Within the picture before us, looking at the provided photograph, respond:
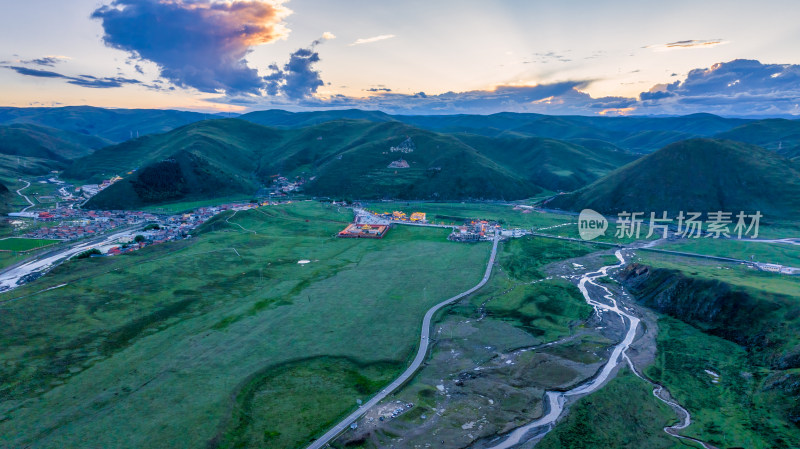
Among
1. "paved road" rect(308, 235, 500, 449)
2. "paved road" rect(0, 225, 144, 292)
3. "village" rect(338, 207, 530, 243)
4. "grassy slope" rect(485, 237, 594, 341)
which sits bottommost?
"paved road" rect(0, 225, 144, 292)

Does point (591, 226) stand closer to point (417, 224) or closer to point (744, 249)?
point (744, 249)

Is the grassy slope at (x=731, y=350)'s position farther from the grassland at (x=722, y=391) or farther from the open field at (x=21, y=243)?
the open field at (x=21, y=243)

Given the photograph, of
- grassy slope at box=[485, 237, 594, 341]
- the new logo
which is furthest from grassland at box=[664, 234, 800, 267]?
grassy slope at box=[485, 237, 594, 341]

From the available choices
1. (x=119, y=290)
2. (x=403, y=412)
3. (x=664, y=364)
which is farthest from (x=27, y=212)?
(x=664, y=364)

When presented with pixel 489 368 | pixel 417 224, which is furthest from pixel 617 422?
pixel 417 224

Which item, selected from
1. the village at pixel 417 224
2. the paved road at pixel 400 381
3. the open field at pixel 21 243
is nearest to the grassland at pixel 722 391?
the paved road at pixel 400 381

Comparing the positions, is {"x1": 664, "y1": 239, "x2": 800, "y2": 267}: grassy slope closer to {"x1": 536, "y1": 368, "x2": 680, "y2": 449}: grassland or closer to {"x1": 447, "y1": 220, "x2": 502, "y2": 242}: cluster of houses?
{"x1": 447, "y1": 220, "x2": 502, "y2": 242}: cluster of houses
